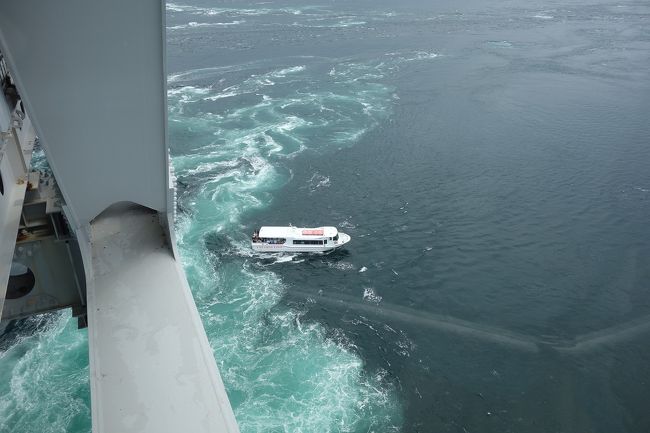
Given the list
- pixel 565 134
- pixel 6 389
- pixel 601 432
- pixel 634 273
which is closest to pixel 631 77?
pixel 565 134

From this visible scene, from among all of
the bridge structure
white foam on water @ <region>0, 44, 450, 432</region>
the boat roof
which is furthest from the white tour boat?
the bridge structure

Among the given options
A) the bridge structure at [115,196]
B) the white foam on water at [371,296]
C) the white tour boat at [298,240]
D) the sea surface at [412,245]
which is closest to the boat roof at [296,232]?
the white tour boat at [298,240]

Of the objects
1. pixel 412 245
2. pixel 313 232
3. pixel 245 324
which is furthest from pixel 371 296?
pixel 245 324

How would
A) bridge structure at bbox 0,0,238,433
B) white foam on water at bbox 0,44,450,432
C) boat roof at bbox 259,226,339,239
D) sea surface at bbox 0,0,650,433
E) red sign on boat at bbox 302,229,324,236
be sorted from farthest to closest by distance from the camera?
red sign on boat at bbox 302,229,324,236 < boat roof at bbox 259,226,339,239 < sea surface at bbox 0,0,650,433 < white foam on water at bbox 0,44,450,432 < bridge structure at bbox 0,0,238,433

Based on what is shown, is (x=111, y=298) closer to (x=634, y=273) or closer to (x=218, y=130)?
(x=634, y=273)

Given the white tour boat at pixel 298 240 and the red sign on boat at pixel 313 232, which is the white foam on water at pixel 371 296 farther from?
the red sign on boat at pixel 313 232

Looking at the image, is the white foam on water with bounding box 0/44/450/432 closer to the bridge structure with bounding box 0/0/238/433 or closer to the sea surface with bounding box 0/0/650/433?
the sea surface with bounding box 0/0/650/433
